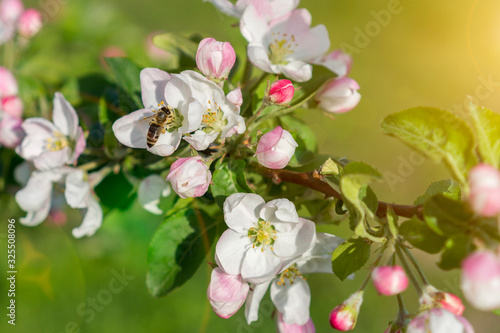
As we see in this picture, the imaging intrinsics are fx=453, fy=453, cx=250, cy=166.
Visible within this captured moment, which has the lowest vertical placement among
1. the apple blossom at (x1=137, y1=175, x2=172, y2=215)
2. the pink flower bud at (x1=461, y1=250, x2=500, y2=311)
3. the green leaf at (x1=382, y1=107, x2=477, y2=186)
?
the apple blossom at (x1=137, y1=175, x2=172, y2=215)

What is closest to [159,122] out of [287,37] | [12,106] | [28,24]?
[287,37]

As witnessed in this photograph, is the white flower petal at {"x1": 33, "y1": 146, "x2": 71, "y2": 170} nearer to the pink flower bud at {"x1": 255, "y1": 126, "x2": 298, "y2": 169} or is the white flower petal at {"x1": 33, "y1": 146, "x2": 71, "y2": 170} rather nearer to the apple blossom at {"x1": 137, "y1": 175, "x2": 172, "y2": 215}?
the apple blossom at {"x1": 137, "y1": 175, "x2": 172, "y2": 215}

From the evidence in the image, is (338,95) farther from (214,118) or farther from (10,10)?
(10,10)

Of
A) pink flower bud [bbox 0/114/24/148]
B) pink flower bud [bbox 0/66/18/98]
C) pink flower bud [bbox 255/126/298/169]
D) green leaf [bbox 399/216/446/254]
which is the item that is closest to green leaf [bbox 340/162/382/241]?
green leaf [bbox 399/216/446/254]

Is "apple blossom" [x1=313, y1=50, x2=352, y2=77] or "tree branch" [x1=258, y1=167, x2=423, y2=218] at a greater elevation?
"apple blossom" [x1=313, y1=50, x2=352, y2=77]

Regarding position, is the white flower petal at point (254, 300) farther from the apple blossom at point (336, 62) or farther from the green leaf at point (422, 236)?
the apple blossom at point (336, 62)
